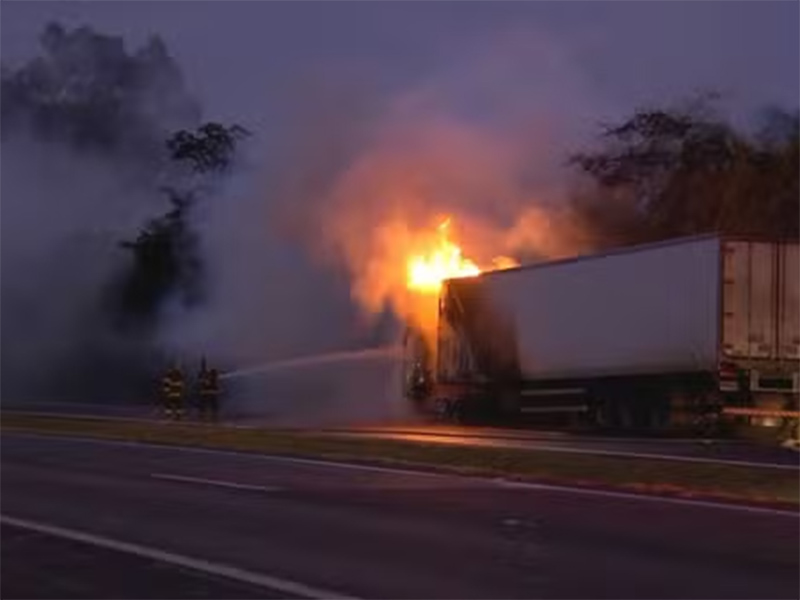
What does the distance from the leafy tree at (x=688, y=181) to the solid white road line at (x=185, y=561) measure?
3359 centimetres

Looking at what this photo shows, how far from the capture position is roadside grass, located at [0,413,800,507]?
1669 cm

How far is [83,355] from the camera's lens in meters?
12.9

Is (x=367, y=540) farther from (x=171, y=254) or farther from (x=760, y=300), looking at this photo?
(x=760, y=300)

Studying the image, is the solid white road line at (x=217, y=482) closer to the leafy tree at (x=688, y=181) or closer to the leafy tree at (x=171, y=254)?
the leafy tree at (x=171, y=254)

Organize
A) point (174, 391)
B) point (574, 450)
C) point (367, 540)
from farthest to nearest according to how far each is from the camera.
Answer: point (574, 450) → point (174, 391) → point (367, 540)

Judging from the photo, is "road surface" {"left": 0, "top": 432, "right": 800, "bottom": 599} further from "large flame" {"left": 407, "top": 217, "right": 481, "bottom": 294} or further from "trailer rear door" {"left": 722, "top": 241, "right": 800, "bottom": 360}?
"large flame" {"left": 407, "top": 217, "right": 481, "bottom": 294}

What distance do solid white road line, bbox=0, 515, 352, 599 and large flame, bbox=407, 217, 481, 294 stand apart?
24.5 metres

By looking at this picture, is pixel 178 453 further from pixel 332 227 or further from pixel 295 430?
pixel 332 227

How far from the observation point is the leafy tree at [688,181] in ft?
152

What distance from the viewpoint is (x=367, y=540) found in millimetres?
11914

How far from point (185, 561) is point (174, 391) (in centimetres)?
1080

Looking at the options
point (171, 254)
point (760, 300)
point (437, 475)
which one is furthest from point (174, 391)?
point (760, 300)

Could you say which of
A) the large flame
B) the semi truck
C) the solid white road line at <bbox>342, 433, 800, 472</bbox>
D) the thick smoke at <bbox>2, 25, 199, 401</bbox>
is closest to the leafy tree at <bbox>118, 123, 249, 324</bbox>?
the thick smoke at <bbox>2, 25, 199, 401</bbox>

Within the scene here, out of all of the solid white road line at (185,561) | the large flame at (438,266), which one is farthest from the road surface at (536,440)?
the large flame at (438,266)
